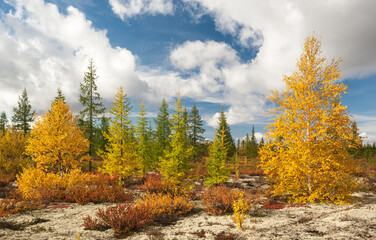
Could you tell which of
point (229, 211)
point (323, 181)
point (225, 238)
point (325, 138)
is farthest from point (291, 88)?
point (225, 238)

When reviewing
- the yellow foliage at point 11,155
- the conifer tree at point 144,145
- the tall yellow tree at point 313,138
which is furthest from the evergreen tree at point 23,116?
the tall yellow tree at point 313,138

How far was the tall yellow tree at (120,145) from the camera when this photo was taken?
17.0 metres

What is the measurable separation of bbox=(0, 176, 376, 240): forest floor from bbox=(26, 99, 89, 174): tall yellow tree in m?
5.57

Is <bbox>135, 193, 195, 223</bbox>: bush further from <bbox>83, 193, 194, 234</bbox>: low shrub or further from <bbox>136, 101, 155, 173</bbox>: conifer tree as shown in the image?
<bbox>136, 101, 155, 173</bbox>: conifer tree

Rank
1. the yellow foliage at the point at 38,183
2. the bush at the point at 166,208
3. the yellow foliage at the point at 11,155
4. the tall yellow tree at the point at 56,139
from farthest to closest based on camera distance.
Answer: the yellow foliage at the point at 11,155 → the tall yellow tree at the point at 56,139 → the yellow foliage at the point at 38,183 → the bush at the point at 166,208

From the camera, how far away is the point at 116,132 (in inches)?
697

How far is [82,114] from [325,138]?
79.2ft

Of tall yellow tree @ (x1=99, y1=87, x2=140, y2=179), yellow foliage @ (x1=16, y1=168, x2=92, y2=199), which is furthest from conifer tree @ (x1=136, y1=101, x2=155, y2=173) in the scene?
yellow foliage @ (x1=16, y1=168, x2=92, y2=199)

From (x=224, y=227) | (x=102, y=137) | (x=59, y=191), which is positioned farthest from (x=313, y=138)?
(x=102, y=137)

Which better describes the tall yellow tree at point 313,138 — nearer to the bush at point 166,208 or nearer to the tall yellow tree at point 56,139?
the bush at point 166,208

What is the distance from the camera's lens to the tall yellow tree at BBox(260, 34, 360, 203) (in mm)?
9617

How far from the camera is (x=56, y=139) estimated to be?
13148 mm

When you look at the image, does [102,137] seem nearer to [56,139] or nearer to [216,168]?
[56,139]

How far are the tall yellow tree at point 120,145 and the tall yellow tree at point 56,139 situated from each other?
10.9ft
